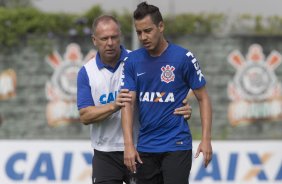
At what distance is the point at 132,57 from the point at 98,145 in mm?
823

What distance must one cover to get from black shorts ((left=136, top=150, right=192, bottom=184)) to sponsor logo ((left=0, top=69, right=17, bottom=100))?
11.9 meters

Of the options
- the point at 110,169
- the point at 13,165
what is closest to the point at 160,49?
the point at 110,169

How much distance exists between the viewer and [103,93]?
581cm

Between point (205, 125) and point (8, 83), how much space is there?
12.2 m

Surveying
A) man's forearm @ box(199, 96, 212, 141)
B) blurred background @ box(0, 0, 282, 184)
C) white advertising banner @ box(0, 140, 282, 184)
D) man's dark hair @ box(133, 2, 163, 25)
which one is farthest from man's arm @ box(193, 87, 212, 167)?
blurred background @ box(0, 0, 282, 184)

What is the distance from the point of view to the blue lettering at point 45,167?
29.1ft

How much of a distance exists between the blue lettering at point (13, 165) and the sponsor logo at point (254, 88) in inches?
353

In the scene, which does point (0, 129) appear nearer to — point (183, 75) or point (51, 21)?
point (51, 21)

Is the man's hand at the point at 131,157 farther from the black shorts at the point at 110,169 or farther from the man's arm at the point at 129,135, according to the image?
the black shorts at the point at 110,169

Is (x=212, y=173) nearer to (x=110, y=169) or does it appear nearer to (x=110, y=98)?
(x=110, y=169)

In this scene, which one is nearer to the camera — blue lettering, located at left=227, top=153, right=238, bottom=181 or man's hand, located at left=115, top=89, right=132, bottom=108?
man's hand, located at left=115, top=89, right=132, bottom=108

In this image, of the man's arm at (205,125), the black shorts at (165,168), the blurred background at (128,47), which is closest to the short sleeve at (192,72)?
the man's arm at (205,125)

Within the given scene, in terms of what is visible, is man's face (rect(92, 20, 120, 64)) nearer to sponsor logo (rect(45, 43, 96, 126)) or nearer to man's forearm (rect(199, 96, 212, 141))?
man's forearm (rect(199, 96, 212, 141))

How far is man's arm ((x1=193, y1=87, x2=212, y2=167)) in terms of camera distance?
529 cm
